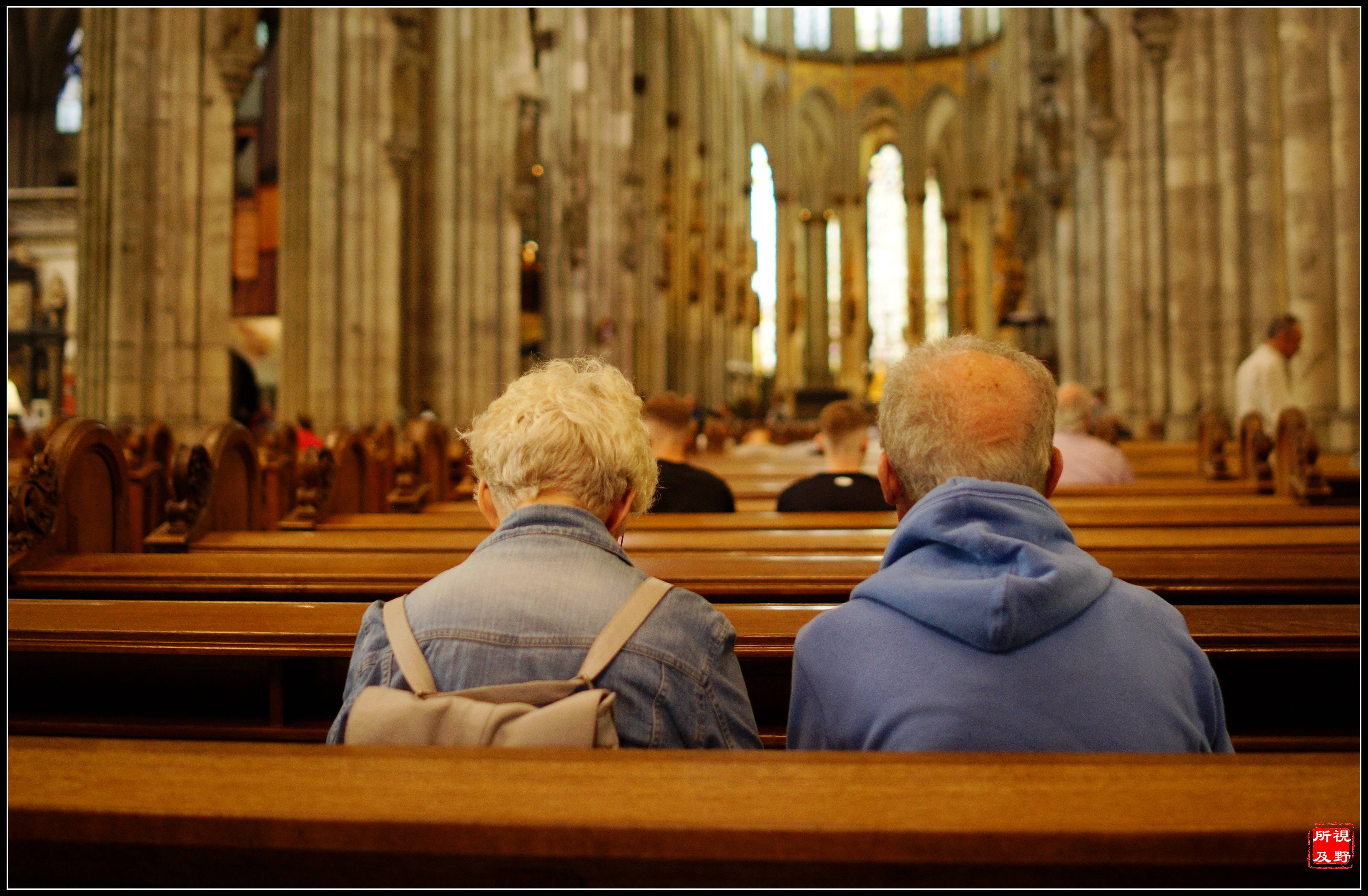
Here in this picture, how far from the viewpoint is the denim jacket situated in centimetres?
121

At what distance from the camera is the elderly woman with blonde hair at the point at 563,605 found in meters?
1.21

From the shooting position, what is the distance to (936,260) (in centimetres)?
3234

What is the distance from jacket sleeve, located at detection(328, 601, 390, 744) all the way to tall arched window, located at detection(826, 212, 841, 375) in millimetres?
30639

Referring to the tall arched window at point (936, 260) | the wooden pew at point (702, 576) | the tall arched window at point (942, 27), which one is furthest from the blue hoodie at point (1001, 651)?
the tall arched window at point (942, 27)

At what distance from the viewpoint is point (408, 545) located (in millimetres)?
2824

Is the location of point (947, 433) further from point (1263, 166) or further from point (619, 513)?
point (1263, 166)

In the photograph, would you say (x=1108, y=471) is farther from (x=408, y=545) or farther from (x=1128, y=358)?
(x=1128, y=358)

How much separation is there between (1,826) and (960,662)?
0.92m

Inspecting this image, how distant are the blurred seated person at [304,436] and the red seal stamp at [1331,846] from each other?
19.9 ft

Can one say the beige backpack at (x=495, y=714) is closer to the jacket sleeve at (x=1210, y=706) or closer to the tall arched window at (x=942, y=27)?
Answer: the jacket sleeve at (x=1210, y=706)

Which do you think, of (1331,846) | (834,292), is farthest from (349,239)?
(834,292)

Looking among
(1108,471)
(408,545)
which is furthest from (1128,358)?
(408,545)

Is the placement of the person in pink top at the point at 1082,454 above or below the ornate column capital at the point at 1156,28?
below

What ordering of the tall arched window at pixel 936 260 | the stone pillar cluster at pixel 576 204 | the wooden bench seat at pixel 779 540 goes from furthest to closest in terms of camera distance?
the tall arched window at pixel 936 260 < the stone pillar cluster at pixel 576 204 < the wooden bench seat at pixel 779 540
